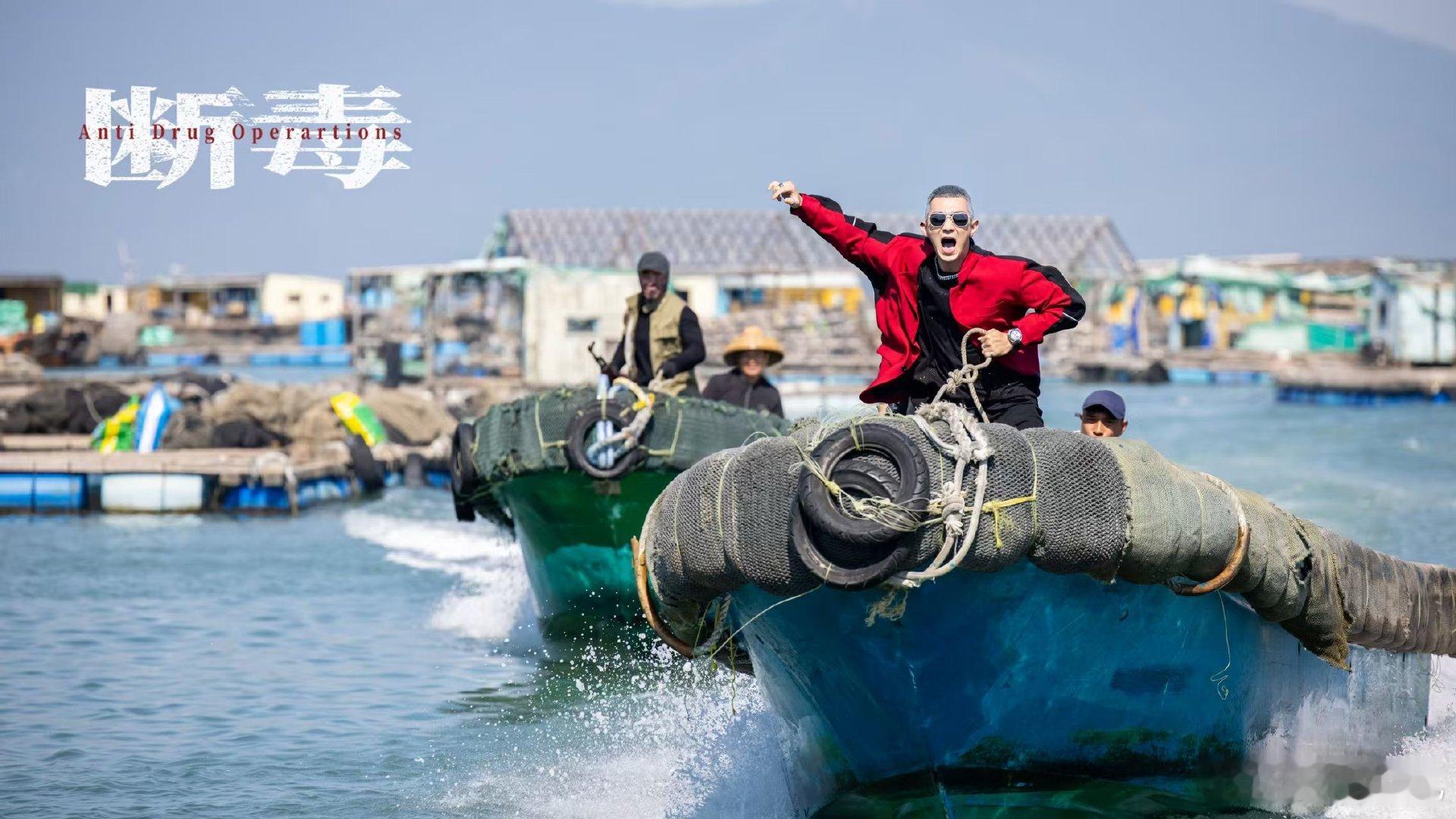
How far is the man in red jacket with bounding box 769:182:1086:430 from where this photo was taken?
6.14 metres

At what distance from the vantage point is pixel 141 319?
73.4 metres

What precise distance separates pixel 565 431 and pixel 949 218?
4665 mm

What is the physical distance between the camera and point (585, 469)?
10117 mm

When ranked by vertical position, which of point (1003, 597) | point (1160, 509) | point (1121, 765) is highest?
point (1160, 509)

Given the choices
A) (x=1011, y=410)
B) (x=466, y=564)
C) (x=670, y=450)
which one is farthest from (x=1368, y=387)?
(x=1011, y=410)

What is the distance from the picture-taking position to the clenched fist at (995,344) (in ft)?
19.6

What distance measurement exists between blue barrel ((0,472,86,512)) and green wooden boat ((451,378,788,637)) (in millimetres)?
10501

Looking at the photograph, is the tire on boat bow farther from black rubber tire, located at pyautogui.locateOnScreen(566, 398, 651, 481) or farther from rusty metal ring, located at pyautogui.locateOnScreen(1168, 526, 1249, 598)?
black rubber tire, located at pyautogui.locateOnScreen(566, 398, 651, 481)

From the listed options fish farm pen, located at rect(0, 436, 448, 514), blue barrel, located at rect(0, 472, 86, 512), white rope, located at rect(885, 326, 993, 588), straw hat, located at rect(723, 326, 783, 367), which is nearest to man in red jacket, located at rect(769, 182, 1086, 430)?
white rope, located at rect(885, 326, 993, 588)

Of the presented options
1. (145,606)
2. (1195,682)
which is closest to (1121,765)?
(1195,682)

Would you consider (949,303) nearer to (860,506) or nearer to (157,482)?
(860,506)

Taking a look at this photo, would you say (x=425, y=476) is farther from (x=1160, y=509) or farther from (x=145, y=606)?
(x=1160, y=509)

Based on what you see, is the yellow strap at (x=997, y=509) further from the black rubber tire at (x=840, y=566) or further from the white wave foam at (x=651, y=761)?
the white wave foam at (x=651, y=761)

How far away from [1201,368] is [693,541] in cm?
5361
